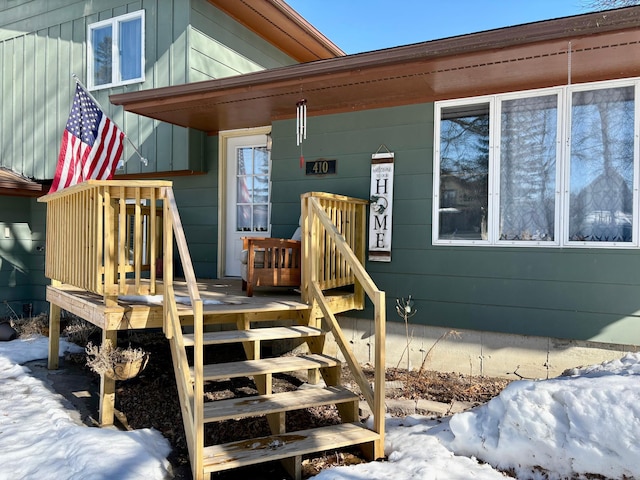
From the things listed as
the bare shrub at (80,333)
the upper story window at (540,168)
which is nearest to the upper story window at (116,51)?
the bare shrub at (80,333)

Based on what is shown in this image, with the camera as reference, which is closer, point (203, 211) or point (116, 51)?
point (203, 211)

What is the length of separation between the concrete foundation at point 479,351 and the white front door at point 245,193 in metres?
1.87

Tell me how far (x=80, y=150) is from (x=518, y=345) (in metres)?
5.02

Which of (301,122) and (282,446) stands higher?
(301,122)

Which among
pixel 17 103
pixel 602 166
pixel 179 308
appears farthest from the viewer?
pixel 17 103

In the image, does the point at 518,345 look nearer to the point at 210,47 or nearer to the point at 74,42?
the point at 210,47

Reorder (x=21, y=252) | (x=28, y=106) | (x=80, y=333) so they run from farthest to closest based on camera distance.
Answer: (x=21, y=252) < (x=28, y=106) < (x=80, y=333)

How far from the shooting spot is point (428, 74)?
14.3 feet

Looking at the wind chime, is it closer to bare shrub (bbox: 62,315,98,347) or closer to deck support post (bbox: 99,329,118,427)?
deck support post (bbox: 99,329,118,427)

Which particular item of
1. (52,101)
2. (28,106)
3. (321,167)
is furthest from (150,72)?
(321,167)

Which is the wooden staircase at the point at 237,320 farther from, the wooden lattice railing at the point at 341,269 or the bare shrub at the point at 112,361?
the bare shrub at the point at 112,361

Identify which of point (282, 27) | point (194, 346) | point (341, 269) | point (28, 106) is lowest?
point (194, 346)

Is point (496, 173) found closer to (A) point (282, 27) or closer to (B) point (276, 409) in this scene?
(B) point (276, 409)

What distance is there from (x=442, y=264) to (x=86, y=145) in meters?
4.13
